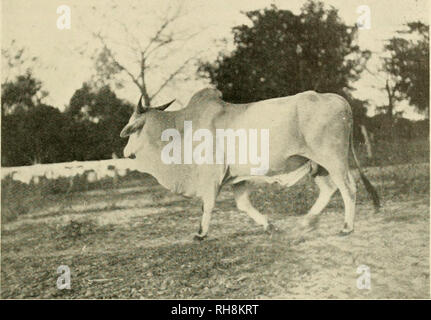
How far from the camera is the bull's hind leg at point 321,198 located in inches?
202

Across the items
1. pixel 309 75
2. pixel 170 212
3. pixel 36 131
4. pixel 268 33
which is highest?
pixel 268 33

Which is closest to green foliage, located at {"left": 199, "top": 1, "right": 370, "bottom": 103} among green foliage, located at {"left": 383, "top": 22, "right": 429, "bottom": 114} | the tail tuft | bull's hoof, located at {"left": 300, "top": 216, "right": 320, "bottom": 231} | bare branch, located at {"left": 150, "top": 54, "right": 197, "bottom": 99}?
bare branch, located at {"left": 150, "top": 54, "right": 197, "bottom": 99}

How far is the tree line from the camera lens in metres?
5.33

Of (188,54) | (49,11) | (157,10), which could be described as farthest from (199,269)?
(49,11)

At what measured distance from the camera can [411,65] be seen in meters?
5.39

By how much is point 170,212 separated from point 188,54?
1411 millimetres

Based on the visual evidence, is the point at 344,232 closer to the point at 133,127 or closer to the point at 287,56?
the point at 287,56

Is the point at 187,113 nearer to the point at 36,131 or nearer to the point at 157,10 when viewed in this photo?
the point at 157,10

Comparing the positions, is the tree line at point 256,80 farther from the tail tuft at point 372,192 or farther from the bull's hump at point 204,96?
the tail tuft at point 372,192

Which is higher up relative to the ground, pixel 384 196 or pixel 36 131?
pixel 36 131

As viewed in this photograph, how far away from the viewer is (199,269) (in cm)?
505

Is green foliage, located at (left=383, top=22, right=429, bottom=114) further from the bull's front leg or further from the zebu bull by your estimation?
the bull's front leg

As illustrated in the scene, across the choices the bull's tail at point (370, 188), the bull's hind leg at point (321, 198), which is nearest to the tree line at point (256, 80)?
the bull's tail at point (370, 188)

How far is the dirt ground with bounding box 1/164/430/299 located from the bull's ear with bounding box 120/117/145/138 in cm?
46
